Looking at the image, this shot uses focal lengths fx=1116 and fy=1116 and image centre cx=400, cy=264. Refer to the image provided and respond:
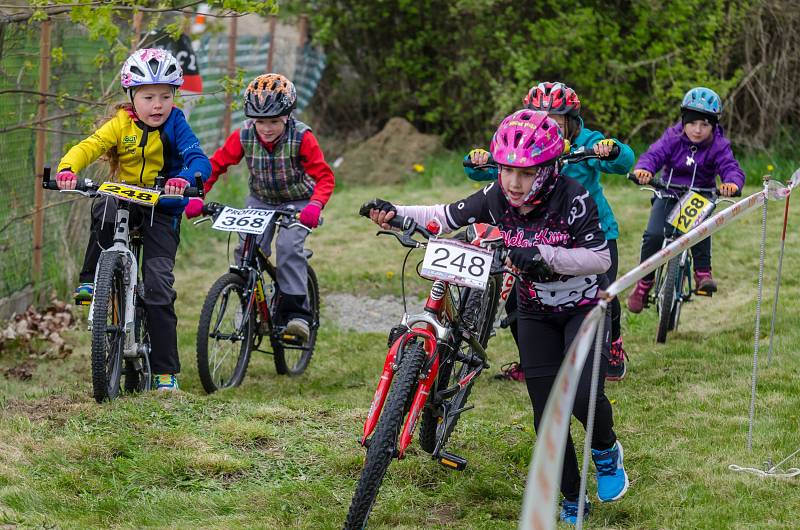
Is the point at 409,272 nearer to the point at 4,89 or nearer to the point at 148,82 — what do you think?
the point at 4,89

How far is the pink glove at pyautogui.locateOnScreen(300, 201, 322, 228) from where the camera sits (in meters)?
6.78

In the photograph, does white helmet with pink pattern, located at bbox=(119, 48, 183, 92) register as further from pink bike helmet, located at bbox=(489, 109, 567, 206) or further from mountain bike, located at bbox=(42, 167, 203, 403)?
pink bike helmet, located at bbox=(489, 109, 567, 206)

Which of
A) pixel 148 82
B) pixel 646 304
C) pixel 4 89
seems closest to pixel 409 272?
pixel 646 304

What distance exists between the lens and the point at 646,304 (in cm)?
855

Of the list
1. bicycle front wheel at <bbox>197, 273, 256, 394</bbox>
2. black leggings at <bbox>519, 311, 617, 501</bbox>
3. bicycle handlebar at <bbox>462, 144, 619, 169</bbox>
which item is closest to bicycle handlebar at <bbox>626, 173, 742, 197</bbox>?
bicycle handlebar at <bbox>462, 144, 619, 169</bbox>

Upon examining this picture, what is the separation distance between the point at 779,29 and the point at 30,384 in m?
11.2

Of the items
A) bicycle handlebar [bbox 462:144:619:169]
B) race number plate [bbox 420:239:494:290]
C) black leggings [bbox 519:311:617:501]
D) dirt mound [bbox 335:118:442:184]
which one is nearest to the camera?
race number plate [bbox 420:239:494:290]

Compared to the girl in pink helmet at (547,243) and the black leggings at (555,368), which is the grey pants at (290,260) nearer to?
the girl in pink helmet at (547,243)

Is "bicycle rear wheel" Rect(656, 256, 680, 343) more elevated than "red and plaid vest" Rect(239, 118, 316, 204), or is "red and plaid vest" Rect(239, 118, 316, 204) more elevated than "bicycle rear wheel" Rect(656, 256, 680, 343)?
"red and plaid vest" Rect(239, 118, 316, 204)

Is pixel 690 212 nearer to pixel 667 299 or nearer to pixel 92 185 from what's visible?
pixel 667 299

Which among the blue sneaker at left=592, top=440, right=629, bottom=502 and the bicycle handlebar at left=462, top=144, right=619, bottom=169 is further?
the bicycle handlebar at left=462, top=144, right=619, bottom=169

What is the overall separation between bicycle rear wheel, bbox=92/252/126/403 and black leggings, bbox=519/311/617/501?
2.42m

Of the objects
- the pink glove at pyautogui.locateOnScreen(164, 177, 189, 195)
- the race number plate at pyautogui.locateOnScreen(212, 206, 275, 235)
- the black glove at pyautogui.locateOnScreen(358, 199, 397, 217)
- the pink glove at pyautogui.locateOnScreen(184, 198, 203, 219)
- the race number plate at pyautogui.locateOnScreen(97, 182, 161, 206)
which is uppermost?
the black glove at pyautogui.locateOnScreen(358, 199, 397, 217)

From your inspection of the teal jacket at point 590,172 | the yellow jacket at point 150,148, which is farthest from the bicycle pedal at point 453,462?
the yellow jacket at point 150,148
